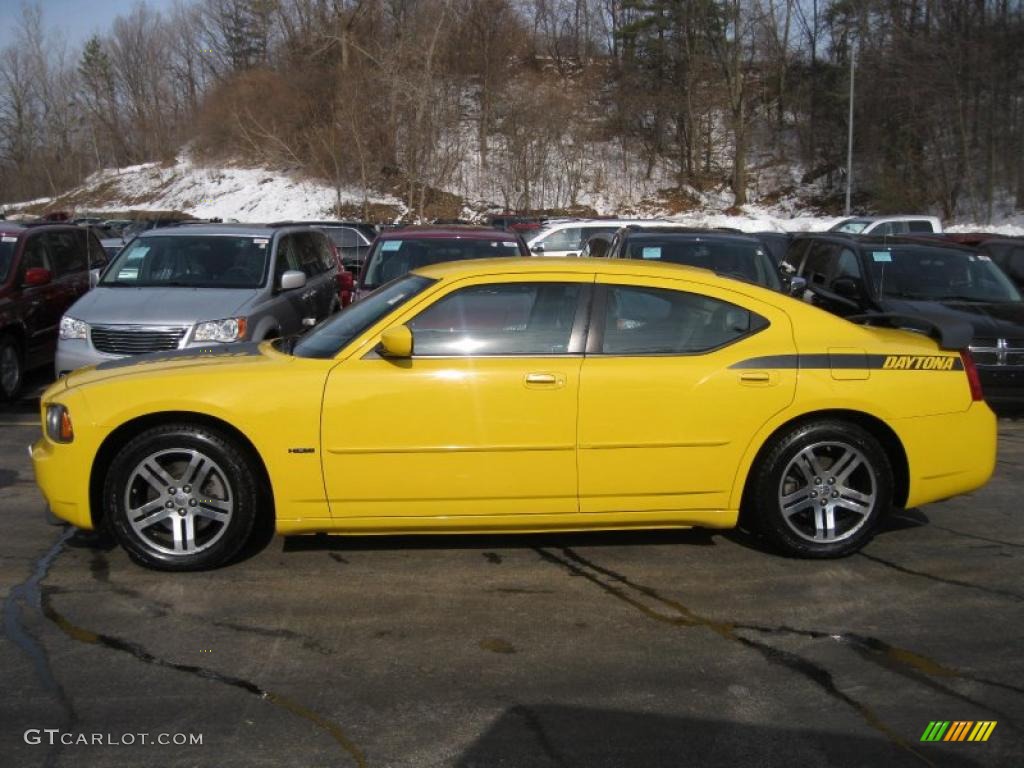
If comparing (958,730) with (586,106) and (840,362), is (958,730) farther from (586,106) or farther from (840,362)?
(586,106)

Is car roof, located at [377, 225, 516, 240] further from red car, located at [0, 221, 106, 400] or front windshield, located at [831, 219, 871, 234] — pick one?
front windshield, located at [831, 219, 871, 234]

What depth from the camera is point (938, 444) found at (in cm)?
518

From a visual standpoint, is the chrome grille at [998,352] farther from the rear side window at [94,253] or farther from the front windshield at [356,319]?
the rear side window at [94,253]

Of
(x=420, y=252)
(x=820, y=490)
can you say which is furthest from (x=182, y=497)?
(x=420, y=252)

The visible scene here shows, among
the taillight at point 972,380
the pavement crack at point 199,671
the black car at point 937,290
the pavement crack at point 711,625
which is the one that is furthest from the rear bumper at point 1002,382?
the pavement crack at point 199,671

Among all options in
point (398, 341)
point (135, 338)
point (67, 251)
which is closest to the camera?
point (398, 341)

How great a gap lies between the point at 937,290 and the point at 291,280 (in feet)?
21.8

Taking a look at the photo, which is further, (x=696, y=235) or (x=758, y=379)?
(x=696, y=235)

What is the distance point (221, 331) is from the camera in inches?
330

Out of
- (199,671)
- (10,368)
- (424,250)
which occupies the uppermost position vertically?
(424,250)

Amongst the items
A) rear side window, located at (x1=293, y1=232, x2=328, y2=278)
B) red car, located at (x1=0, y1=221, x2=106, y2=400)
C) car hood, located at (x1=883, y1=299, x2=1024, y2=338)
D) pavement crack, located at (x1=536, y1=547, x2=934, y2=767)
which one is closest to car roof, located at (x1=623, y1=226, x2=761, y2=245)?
car hood, located at (x1=883, y1=299, x2=1024, y2=338)

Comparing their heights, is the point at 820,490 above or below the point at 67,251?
below

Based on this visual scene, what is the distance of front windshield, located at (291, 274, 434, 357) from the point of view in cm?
504

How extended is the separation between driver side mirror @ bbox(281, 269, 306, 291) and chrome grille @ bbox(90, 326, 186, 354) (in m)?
1.27
